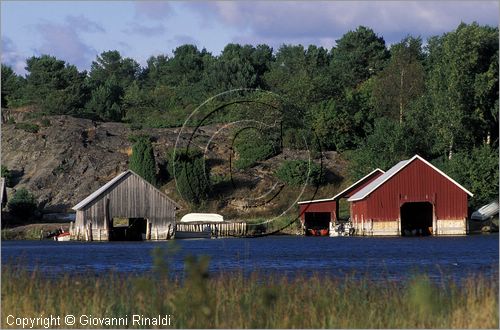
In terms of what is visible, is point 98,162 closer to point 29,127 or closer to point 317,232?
point 29,127

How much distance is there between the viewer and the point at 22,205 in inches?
3649

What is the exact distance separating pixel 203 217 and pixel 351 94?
32.1 m

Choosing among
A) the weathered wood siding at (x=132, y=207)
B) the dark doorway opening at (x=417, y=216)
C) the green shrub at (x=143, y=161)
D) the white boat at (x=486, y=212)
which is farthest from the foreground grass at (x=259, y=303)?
the green shrub at (x=143, y=161)

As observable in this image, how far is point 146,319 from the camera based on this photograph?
22.0 m

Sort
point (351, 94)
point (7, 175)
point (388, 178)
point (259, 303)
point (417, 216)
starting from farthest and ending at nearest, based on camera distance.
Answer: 1. point (351, 94)
2. point (7, 175)
3. point (417, 216)
4. point (388, 178)
5. point (259, 303)

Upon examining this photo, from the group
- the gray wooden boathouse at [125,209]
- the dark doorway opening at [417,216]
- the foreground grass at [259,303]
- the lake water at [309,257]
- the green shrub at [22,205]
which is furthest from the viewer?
the green shrub at [22,205]

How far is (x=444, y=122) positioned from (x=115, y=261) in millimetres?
46933

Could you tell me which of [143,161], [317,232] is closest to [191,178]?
[143,161]

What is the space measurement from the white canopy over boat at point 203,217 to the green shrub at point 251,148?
16152 mm

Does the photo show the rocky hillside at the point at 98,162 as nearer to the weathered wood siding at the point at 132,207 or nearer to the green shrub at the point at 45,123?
the green shrub at the point at 45,123

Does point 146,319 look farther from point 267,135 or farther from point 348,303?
point 267,135

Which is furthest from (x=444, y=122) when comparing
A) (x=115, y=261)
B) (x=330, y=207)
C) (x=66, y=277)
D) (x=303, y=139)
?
(x=66, y=277)

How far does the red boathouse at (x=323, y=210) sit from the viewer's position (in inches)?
3467

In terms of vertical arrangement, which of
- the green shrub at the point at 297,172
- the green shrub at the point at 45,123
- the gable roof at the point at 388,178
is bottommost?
the gable roof at the point at 388,178
